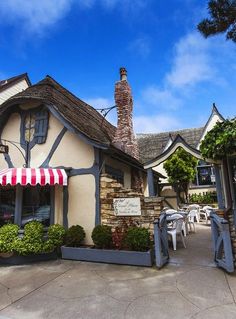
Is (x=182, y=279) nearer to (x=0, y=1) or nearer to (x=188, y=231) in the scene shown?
(x=188, y=231)

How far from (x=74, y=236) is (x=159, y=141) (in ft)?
A: 54.3

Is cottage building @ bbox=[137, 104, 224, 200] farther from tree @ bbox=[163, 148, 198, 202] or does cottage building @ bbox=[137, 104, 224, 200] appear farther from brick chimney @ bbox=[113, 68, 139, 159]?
brick chimney @ bbox=[113, 68, 139, 159]

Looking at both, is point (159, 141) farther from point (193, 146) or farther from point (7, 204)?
→ point (7, 204)

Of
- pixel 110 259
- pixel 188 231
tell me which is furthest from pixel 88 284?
pixel 188 231

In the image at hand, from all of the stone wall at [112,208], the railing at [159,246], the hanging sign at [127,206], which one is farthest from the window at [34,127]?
the railing at [159,246]

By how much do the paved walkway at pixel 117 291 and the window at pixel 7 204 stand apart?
1996 mm

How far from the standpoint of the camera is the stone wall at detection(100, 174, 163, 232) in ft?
23.1

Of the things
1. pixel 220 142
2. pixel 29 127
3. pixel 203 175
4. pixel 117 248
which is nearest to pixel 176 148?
pixel 220 142

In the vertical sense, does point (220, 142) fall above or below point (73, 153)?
below

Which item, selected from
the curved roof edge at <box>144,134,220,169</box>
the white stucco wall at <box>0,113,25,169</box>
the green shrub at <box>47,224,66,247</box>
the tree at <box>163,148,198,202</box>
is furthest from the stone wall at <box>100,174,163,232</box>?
the tree at <box>163,148,198,202</box>

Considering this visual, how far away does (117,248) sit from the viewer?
21.7 ft

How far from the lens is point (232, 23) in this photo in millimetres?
5934

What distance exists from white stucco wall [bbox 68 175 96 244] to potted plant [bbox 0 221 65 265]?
730 millimetres

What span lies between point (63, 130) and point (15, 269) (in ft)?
14.2
